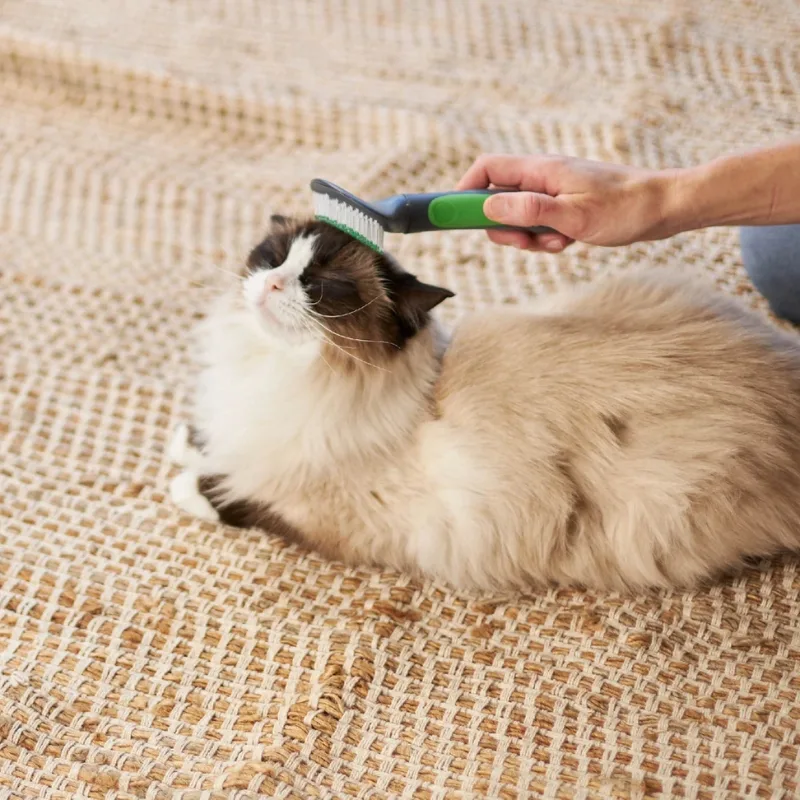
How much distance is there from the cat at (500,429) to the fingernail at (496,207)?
0.16 metres

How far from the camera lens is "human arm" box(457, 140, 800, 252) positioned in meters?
1.36

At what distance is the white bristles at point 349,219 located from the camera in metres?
1.30

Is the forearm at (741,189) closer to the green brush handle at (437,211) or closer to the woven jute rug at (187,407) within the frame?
the green brush handle at (437,211)

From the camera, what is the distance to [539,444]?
1.33 meters

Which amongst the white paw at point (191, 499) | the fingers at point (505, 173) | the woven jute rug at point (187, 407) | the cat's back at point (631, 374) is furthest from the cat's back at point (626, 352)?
the white paw at point (191, 499)

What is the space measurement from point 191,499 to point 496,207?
0.69 m

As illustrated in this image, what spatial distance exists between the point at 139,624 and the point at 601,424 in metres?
0.76

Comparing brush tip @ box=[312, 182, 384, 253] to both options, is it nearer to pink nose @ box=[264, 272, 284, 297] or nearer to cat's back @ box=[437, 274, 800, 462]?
pink nose @ box=[264, 272, 284, 297]

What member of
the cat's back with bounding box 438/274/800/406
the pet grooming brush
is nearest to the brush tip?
the pet grooming brush

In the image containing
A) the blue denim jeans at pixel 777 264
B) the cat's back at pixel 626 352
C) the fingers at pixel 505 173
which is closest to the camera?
the cat's back at pixel 626 352

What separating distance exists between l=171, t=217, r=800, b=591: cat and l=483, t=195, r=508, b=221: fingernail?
158 millimetres

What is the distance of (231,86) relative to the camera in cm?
239

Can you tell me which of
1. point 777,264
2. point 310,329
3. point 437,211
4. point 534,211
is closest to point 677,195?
point 534,211

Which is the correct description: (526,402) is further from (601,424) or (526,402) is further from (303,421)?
(303,421)
